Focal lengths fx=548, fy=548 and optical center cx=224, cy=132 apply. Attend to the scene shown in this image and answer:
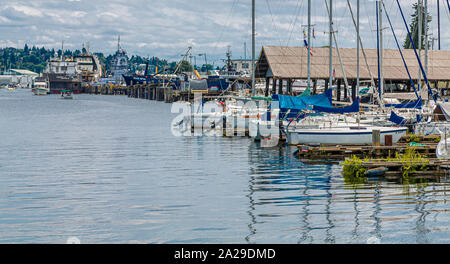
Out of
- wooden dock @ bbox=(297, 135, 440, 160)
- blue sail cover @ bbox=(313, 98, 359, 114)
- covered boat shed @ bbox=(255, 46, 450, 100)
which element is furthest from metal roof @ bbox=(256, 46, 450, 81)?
wooden dock @ bbox=(297, 135, 440, 160)

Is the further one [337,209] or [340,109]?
[340,109]

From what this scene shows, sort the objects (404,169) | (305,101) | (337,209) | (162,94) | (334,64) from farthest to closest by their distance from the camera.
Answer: (162,94) < (334,64) < (305,101) < (404,169) < (337,209)

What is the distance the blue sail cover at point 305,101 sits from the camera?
36.8 metres

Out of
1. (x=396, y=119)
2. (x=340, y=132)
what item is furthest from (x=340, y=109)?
(x=396, y=119)

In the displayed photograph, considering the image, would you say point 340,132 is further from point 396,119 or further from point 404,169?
point 404,169

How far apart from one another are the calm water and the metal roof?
1532 inches

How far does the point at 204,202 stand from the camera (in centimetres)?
1964

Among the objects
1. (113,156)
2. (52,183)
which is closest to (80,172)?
(52,183)

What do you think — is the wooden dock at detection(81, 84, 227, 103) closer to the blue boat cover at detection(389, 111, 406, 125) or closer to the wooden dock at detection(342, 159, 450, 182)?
the blue boat cover at detection(389, 111, 406, 125)

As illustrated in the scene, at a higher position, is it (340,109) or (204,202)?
(340,109)

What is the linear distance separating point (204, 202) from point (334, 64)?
58416mm

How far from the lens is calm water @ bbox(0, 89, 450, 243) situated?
600 inches

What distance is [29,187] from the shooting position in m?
23.2
